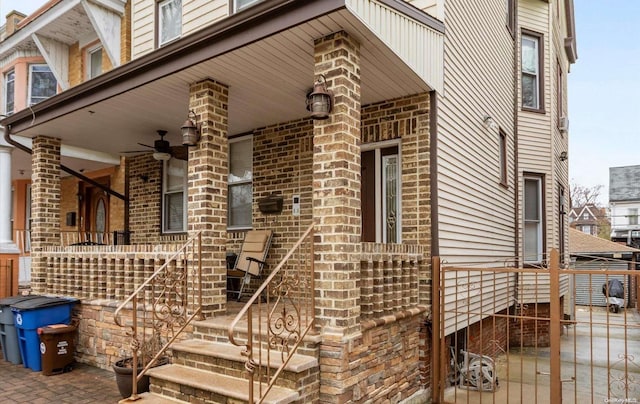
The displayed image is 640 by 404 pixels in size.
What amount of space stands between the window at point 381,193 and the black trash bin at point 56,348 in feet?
13.1

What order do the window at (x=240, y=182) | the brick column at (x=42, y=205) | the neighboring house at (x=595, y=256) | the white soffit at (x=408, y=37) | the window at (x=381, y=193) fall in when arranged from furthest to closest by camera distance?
the neighboring house at (x=595, y=256) → the window at (x=240, y=182) → the brick column at (x=42, y=205) → the window at (x=381, y=193) → the white soffit at (x=408, y=37)

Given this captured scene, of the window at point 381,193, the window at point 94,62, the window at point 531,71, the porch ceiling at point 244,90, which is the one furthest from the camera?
the window at point 531,71

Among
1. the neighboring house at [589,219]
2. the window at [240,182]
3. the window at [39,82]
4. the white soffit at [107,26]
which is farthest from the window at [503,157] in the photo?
the neighboring house at [589,219]

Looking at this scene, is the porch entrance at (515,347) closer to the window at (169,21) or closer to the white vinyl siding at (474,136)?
the white vinyl siding at (474,136)

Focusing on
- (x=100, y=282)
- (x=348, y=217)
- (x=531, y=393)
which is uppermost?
(x=348, y=217)

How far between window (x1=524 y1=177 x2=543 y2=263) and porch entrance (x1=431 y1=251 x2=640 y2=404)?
2.17ft

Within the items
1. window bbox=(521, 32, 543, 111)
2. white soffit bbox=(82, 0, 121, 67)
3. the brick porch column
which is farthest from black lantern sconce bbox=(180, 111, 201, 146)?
window bbox=(521, 32, 543, 111)

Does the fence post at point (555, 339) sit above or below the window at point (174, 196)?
below

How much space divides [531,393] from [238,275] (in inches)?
158

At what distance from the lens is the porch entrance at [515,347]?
4.95 meters

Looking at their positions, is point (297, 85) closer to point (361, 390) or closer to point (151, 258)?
point (151, 258)

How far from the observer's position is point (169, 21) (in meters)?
8.54

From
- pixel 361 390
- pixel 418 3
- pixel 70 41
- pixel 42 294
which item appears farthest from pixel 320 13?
pixel 70 41

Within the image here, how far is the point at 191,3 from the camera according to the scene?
7.93m
